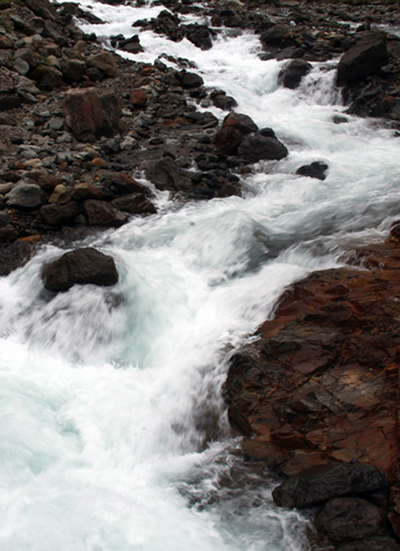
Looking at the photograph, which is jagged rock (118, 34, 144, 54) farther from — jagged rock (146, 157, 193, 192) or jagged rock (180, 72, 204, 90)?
jagged rock (146, 157, 193, 192)

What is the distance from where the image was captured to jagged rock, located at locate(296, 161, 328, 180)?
9.08m

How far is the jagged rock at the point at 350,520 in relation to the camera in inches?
102

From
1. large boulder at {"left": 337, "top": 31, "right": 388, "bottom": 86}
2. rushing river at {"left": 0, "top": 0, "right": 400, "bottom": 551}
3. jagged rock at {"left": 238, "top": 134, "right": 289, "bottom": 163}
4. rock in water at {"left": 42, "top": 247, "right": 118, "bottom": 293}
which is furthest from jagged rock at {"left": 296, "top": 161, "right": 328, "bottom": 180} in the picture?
large boulder at {"left": 337, "top": 31, "right": 388, "bottom": 86}

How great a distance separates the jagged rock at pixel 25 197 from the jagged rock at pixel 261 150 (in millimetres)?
4840

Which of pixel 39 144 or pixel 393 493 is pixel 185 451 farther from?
pixel 39 144

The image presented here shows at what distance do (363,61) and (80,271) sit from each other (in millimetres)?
11757

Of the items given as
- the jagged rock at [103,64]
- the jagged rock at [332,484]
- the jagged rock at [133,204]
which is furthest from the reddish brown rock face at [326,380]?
the jagged rock at [103,64]

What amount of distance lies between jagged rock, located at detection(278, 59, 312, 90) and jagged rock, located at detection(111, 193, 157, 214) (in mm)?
8924

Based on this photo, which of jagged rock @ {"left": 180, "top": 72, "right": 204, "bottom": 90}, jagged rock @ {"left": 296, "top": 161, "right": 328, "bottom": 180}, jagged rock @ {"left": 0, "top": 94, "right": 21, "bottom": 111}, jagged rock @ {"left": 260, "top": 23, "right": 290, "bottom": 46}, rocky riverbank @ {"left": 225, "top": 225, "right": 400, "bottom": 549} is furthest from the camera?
jagged rock @ {"left": 260, "top": 23, "right": 290, "bottom": 46}

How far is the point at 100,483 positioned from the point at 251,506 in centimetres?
129

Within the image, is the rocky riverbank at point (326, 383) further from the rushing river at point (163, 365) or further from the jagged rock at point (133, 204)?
the jagged rock at point (133, 204)

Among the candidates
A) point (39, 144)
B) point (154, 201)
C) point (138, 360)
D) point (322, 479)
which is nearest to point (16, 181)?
point (39, 144)

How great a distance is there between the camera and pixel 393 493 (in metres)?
2.74

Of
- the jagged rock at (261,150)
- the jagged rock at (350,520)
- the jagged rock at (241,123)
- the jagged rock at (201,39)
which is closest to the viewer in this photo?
the jagged rock at (350,520)
